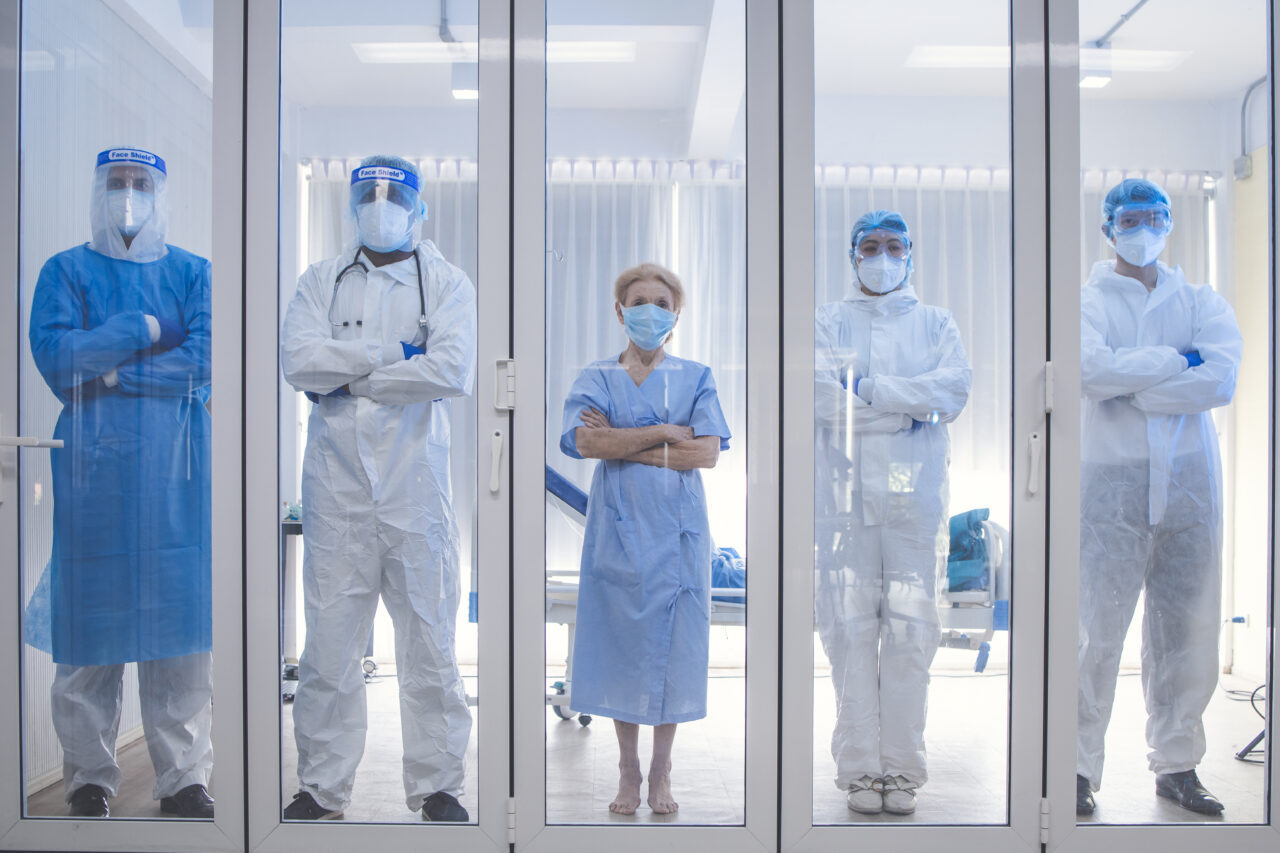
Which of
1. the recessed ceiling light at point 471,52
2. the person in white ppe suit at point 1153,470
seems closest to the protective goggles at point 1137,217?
the person in white ppe suit at point 1153,470

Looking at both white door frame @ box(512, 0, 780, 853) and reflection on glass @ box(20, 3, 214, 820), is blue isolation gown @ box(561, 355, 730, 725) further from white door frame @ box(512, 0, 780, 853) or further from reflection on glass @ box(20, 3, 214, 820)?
reflection on glass @ box(20, 3, 214, 820)

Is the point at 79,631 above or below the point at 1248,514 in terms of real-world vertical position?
below

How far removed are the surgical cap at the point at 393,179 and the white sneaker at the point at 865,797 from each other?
5.71 feet

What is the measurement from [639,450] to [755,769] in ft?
2.64

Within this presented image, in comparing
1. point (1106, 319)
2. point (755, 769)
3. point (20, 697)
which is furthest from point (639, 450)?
→ point (20, 697)

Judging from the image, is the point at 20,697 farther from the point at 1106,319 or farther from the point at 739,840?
the point at 1106,319

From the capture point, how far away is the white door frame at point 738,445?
1.95m

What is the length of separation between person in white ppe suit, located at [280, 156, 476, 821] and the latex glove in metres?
0.31

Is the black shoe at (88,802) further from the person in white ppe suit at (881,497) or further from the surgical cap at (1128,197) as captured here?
the surgical cap at (1128,197)

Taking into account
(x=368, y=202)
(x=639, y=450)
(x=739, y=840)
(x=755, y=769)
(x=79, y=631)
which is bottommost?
(x=739, y=840)

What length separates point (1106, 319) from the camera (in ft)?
6.69

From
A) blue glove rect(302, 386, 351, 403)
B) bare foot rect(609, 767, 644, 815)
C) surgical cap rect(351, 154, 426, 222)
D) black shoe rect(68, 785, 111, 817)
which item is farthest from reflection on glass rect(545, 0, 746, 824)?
black shoe rect(68, 785, 111, 817)

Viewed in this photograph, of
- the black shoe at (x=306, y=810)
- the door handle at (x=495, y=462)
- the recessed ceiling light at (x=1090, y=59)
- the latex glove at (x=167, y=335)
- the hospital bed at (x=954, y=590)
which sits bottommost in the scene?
the black shoe at (x=306, y=810)

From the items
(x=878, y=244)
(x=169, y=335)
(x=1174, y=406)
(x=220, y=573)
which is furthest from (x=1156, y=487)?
(x=169, y=335)
